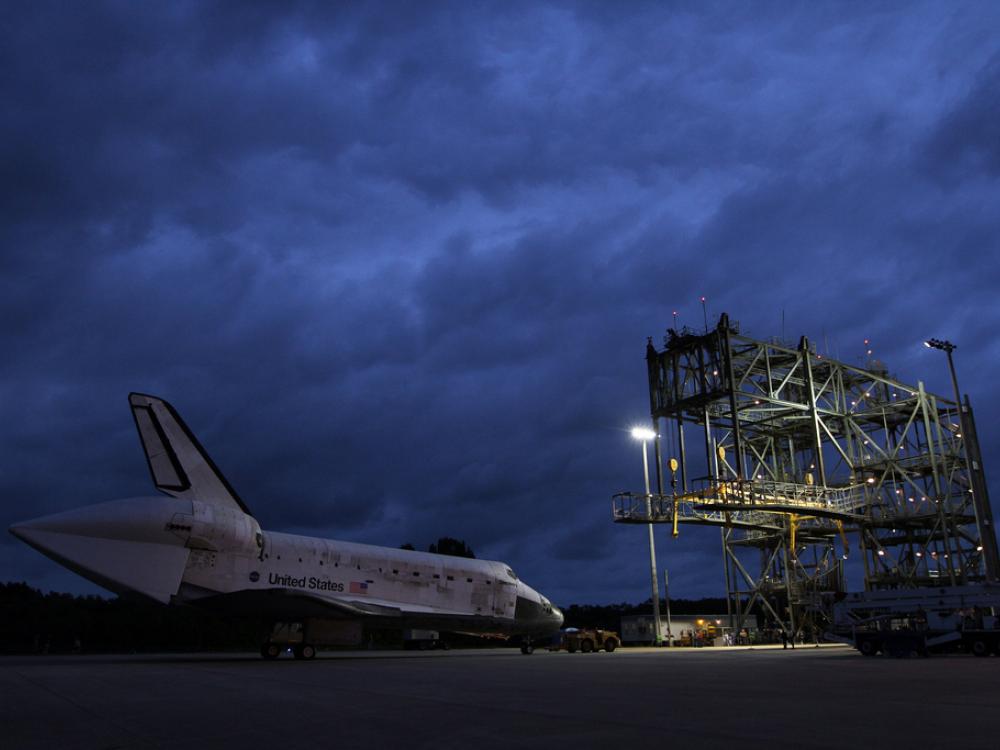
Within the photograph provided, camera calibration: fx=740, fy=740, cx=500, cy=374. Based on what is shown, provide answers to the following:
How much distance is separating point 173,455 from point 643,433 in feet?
86.5

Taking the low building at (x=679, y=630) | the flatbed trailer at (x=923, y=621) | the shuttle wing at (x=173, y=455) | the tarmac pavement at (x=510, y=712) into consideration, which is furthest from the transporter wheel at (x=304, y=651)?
the low building at (x=679, y=630)

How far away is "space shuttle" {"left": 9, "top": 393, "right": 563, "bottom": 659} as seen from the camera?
80.2 feet

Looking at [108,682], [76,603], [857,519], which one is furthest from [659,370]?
[76,603]

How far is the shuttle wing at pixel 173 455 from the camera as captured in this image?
28.4 metres

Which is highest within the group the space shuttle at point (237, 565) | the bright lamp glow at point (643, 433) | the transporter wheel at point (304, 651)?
the bright lamp glow at point (643, 433)

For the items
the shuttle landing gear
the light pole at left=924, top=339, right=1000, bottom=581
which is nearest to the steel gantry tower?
the light pole at left=924, top=339, right=1000, bottom=581

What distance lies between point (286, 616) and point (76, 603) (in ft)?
158

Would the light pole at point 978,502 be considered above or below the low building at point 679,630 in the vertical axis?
above

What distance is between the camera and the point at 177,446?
28812 mm

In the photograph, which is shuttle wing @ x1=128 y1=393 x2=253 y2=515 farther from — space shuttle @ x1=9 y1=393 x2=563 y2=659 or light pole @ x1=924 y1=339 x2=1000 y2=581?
light pole @ x1=924 y1=339 x2=1000 y2=581

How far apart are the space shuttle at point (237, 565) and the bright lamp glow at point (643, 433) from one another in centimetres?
1368

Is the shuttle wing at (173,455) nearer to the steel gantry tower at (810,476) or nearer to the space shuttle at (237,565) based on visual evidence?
the space shuttle at (237,565)

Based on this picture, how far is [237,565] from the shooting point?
26.7m

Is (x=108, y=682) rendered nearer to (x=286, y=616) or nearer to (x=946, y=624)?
(x=286, y=616)
